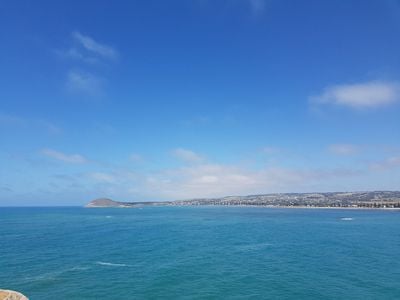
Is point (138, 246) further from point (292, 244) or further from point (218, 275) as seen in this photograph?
point (292, 244)

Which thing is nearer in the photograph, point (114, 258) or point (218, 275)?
point (218, 275)

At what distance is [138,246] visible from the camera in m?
96.3

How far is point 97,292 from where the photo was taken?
172 ft

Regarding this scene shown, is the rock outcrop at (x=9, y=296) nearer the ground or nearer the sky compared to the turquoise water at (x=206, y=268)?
nearer the sky

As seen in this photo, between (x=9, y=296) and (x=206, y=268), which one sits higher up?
(x=9, y=296)

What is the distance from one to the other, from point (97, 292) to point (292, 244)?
64011 mm

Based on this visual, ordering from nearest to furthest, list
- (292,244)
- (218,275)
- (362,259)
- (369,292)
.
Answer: (369,292) → (218,275) → (362,259) → (292,244)

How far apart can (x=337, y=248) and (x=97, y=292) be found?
222ft

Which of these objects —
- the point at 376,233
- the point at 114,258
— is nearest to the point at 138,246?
the point at 114,258

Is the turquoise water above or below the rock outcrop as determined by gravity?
below

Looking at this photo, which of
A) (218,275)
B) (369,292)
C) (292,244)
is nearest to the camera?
(369,292)

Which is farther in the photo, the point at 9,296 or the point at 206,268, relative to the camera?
the point at 206,268

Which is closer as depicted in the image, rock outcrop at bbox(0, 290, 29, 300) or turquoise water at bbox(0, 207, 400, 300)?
rock outcrop at bbox(0, 290, 29, 300)

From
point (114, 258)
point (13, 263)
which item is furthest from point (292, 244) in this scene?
point (13, 263)
